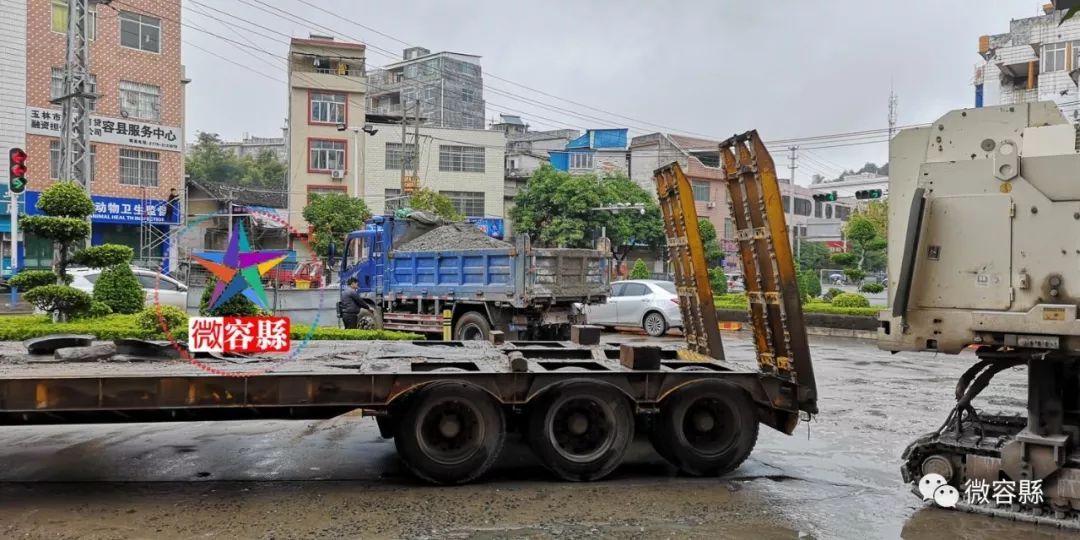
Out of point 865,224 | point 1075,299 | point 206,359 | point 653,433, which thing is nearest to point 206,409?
point 206,359

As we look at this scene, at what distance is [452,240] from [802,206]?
53165 millimetres

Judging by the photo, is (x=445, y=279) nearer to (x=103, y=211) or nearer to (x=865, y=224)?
(x=103, y=211)

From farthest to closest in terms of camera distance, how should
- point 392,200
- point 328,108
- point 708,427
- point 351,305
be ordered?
point 328,108, point 392,200, point 351,305, point 708,427

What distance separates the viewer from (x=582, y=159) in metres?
49.7

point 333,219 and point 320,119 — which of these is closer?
point 333,219

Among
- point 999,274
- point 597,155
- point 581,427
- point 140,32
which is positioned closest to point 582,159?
point 597,155

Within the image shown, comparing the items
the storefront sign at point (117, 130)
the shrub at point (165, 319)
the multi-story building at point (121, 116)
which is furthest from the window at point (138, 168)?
the shrub at point (165, 319)

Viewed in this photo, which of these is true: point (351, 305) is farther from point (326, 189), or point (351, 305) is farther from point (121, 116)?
point (326, 189)

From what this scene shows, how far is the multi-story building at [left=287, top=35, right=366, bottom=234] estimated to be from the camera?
41.3 metres

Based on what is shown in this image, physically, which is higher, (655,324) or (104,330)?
(104,330)

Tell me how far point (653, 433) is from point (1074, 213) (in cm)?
356

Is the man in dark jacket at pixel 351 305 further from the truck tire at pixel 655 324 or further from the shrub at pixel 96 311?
the truck tire at pixel 655 324

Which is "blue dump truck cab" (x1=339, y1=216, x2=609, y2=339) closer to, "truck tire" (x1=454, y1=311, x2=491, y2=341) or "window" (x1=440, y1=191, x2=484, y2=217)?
"truck tire" (x1=454, y1=311, x2=491, y2=341)

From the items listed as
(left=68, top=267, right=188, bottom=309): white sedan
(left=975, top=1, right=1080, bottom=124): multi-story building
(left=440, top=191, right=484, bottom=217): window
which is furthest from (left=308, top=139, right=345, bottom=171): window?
(left=975, top=1, right=1080, bottom=124): multi-story building
